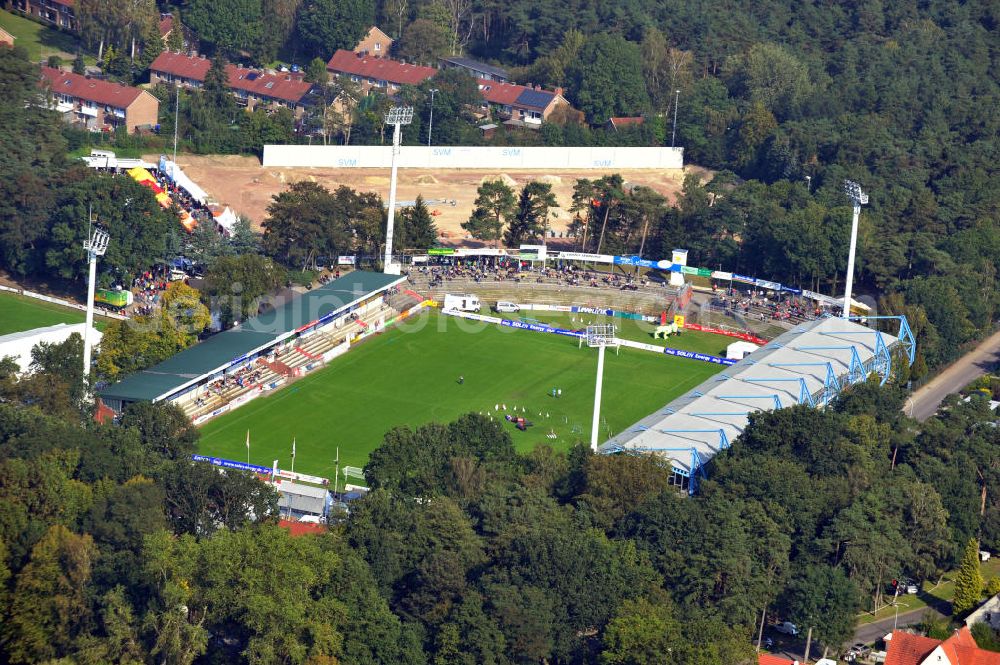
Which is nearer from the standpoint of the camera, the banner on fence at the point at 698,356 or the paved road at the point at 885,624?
the paved road at the point at 885,624

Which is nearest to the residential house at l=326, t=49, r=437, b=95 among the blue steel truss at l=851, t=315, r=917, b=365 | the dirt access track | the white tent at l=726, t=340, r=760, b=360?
the dirt access track

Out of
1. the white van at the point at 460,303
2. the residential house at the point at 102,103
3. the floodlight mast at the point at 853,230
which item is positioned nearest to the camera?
the floodlight mast at the point at 853,230

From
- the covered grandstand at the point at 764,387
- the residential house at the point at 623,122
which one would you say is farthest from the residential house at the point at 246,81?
the covered grandstand at the point at 764,387

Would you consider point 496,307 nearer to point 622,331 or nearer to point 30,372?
point 622,331

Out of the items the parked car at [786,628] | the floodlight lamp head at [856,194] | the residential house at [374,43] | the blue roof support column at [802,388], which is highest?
the residential house at [374,43]

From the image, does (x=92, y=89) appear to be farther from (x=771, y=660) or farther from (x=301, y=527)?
(x=771, y=660)

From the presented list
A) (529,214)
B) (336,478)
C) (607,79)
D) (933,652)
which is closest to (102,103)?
(529,214)

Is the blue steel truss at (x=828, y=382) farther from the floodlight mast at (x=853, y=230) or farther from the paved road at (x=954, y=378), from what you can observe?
the floodlight mast at (x=853, y=230)
